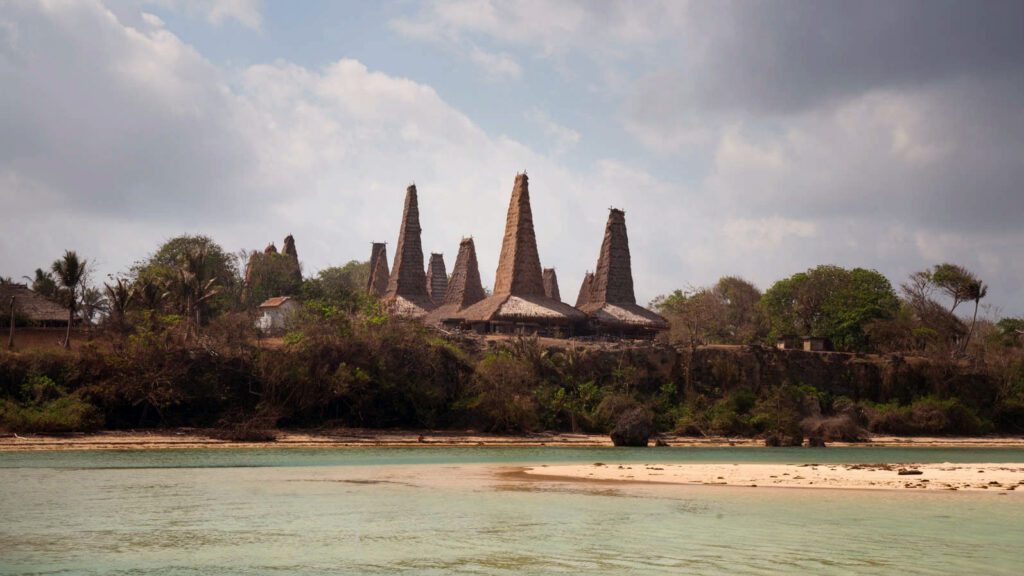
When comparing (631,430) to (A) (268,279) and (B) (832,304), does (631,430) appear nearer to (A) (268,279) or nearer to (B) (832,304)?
(B) (832,304)

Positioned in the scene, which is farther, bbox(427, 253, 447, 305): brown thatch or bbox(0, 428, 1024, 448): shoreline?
bbox(427, 253, 447, 305): brown thatch

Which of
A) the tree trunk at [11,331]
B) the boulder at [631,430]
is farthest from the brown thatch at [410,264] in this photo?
the boulder at [631,430]

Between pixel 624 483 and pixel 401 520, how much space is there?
7.47 meters

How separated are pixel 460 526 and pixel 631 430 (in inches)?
877

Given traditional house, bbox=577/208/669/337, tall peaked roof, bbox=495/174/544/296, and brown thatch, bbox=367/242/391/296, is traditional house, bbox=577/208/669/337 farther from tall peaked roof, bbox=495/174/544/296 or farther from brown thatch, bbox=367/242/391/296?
brown thatch, bbox=367/242/391/296

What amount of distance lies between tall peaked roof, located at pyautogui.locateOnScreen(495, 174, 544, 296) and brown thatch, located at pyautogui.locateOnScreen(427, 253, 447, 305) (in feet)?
46.9

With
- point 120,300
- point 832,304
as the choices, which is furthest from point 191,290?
point 832,304

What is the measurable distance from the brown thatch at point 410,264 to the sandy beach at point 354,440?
22.7 m

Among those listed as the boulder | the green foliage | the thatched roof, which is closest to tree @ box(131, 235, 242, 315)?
the green foliage

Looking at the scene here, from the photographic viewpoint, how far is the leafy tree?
63.1 meters

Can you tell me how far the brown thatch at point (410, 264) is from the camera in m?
63.1

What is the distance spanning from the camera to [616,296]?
5966 cm

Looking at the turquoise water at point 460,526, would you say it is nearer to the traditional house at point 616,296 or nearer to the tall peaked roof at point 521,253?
the tall peaked roof at point 521,253

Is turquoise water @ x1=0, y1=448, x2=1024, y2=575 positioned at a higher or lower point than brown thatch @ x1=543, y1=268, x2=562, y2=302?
lower
